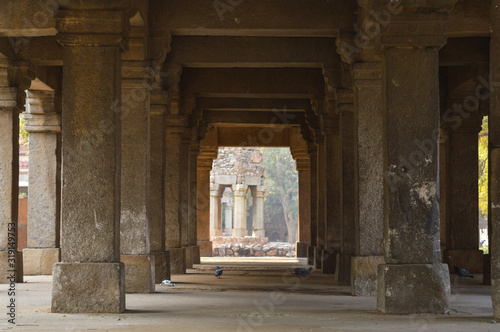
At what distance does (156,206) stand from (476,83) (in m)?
7.22

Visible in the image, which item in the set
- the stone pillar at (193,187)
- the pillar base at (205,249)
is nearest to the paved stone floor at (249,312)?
the stone pillar at (193,187)

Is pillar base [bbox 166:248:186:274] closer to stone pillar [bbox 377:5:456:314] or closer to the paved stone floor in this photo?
the paved stone floor

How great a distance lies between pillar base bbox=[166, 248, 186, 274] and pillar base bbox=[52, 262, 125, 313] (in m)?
8.03

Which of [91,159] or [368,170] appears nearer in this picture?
[91,159]

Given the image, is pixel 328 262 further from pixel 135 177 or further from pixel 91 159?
pixel 91 159

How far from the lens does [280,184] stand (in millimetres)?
60656

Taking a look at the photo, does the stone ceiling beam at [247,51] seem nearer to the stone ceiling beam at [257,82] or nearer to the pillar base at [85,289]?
the stone ceiling beam at [257,82]

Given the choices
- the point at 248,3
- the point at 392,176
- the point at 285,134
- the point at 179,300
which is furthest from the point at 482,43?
the point at 285,134

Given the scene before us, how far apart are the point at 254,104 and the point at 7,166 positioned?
6.69m

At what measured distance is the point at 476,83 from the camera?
50.7 feet

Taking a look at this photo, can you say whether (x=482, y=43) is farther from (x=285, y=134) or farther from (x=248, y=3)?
(x=285, y=134)

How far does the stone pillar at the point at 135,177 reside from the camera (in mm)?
11148

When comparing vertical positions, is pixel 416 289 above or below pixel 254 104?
below

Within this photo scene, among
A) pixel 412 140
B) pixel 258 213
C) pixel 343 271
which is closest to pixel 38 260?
pixel 343 271
